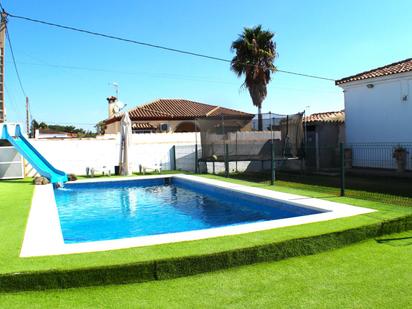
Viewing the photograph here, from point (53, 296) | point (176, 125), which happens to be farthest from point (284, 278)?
point (176, 125)

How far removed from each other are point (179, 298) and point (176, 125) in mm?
27340

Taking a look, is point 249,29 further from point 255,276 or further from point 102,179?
point 255,276

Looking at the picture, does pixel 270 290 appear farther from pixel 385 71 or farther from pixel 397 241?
pixel 385 71

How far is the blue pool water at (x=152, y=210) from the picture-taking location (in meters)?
9.35

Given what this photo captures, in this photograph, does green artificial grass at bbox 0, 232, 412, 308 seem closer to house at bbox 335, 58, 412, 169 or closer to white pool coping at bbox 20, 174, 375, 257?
white pool coping at bbox 20, 174, 375, 257

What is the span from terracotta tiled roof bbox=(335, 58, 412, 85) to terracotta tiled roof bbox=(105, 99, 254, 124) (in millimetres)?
10575

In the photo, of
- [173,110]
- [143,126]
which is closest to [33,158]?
[143,126]

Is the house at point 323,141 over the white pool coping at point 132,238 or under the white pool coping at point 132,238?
over

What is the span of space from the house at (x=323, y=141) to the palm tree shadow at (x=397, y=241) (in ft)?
40.5

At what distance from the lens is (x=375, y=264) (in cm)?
539

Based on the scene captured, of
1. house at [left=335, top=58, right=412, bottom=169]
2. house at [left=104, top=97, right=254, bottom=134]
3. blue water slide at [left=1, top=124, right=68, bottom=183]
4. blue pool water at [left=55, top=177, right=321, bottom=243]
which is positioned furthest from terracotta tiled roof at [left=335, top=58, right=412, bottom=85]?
blue water slide at [left=1, top=124, right=68, bottom=183]

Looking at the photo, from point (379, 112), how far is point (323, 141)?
3.33m

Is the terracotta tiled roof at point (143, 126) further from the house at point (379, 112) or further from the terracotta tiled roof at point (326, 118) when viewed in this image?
the house at point (379, 112)

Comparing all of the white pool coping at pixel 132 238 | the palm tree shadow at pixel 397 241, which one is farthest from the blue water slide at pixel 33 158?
the palm tree shadow at pixel 397 241
